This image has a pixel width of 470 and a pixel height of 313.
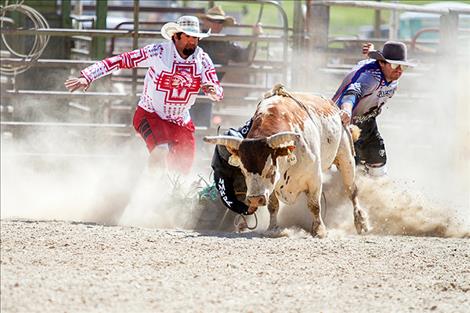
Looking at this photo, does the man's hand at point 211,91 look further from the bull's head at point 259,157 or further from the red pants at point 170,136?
the bull's head at point 259,157

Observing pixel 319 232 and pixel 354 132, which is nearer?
pixel 319 232

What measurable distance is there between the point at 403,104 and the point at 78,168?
154 inches

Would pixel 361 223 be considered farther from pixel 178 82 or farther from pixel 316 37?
pixel 316 37

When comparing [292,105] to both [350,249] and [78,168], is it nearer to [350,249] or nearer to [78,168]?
[350,249]

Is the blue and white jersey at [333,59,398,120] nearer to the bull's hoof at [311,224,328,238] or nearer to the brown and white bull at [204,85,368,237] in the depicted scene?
the brown and white bull at [204,85,368,237]

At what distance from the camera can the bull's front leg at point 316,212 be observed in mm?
6826

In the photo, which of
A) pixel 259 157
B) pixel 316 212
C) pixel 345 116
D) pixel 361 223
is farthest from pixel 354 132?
pixel 259 157

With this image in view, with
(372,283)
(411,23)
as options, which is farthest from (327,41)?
(411,23)

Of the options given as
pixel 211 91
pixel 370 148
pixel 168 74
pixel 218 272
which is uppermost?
pixel 168 74

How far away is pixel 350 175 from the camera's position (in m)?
7.66

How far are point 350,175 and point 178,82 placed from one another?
1569 mm

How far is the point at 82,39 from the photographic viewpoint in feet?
38.3

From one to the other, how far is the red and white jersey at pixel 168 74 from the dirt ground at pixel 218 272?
1.37 meters

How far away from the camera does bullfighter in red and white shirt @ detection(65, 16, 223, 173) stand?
7.41m
